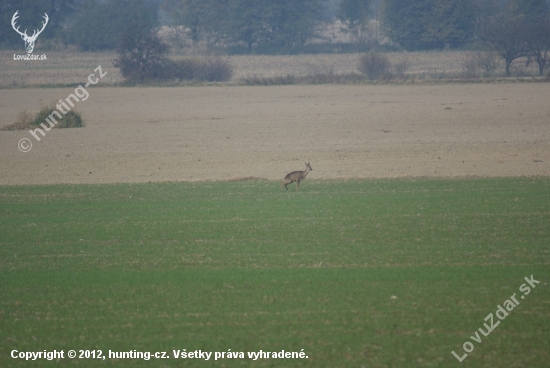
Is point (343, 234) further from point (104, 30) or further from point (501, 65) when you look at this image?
point (104, 30)

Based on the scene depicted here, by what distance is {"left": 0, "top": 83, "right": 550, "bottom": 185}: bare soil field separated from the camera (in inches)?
919

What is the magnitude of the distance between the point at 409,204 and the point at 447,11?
89.6 meters

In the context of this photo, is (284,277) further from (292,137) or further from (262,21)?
(262,21)

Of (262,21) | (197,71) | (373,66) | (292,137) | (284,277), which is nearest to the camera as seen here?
(284,277)

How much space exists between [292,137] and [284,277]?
20.9m

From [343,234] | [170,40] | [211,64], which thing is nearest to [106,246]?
→ [343,234]

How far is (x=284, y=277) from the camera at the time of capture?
34.4ft

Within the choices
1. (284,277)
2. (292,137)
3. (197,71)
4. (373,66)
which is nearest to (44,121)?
(292,137)

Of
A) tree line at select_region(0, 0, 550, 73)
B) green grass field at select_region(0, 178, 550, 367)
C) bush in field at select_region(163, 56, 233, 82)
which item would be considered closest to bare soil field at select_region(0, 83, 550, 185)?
green grass field at select_region(0, 178, 550, 367)

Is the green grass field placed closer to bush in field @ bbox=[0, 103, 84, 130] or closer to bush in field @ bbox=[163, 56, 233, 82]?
bush in field @ bbox=[0, 103, 84, 130]

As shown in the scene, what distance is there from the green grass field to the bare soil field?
5.52m

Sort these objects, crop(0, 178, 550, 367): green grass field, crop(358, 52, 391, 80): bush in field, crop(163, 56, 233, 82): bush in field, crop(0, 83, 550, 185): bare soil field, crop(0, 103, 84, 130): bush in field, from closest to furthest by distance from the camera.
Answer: crop(0, 178, 550, 367): green grass field
crop(0, 83, 550, 185): bare soil field
crop(0, 103, 84, 130): bush in field
crop(358, 52, 391, 80): bush in field
crop(163, 56, 233, 82): bush in field

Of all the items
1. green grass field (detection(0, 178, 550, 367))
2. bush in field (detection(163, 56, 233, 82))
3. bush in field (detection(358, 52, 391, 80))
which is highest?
bush in field (detection(163, 56, 233, 82))

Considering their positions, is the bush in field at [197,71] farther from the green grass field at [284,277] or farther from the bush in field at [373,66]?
the green grass field at [284,277]
